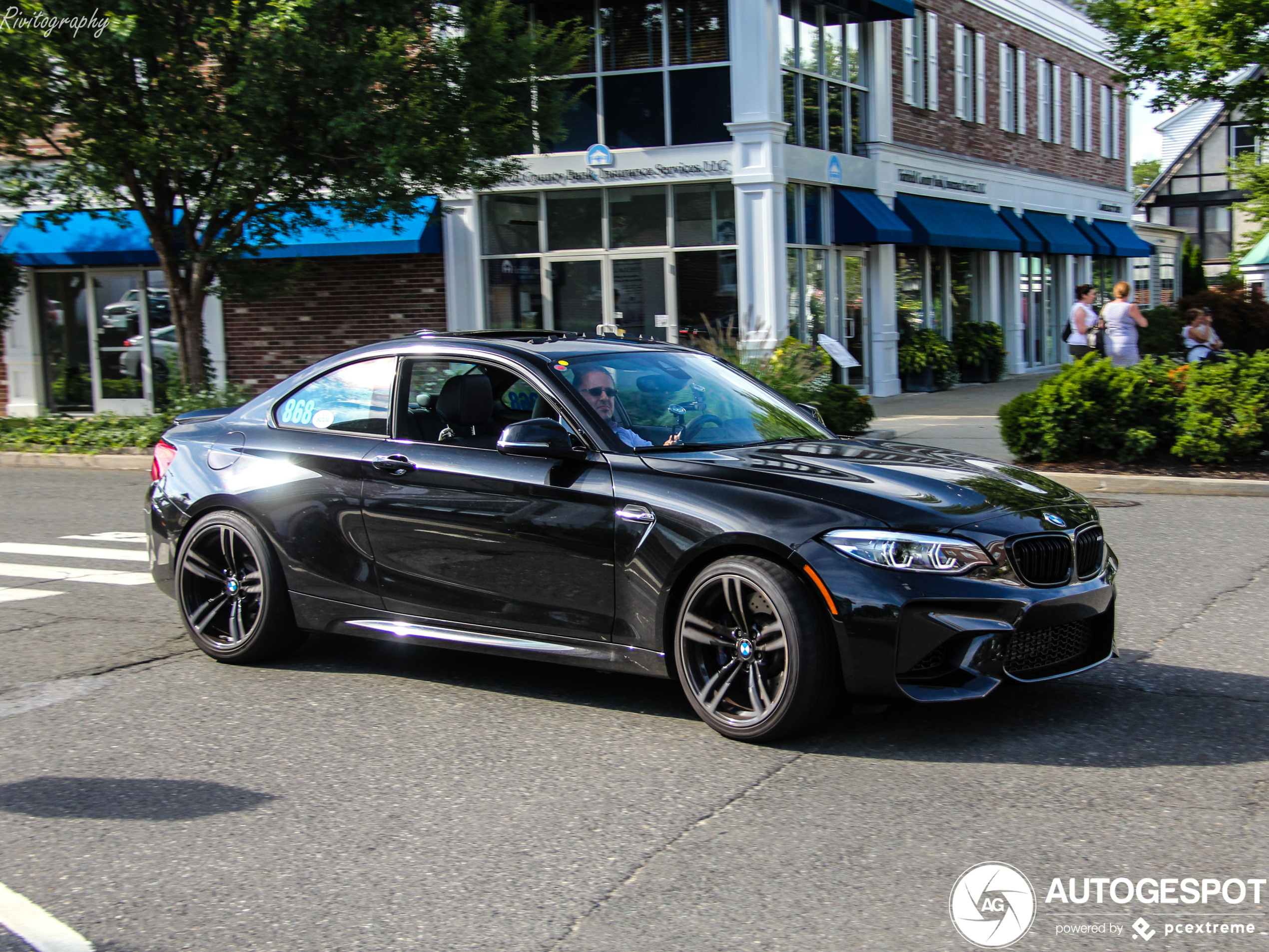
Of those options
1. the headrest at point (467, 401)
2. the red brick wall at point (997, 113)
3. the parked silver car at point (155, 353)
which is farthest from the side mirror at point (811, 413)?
the red brick wall at point (997, 113)

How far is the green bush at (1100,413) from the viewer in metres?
12.4

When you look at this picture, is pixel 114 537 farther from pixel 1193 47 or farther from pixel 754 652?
pixel 1193 47

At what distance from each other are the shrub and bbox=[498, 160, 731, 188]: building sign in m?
9.78

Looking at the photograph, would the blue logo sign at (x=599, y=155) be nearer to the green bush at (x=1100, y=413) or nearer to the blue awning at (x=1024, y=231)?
the green bush at (x=1100, y=413)

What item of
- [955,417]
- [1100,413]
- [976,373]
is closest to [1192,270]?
[976,373]

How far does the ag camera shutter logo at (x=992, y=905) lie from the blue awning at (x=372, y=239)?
1868 cm

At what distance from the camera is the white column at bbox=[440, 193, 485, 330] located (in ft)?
72.5

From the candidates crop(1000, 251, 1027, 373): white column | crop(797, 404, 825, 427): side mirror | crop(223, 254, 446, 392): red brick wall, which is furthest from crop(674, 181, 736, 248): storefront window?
crop(797, 404, 825, 427): side mirror

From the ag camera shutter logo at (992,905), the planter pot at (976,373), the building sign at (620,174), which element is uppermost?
the building sign at (620,174)

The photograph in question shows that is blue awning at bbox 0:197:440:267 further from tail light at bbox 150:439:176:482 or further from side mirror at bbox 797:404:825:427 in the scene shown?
side mirror at bbox 797:404:825:427

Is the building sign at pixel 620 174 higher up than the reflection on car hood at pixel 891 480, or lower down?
higher up

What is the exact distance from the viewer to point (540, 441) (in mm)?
5289

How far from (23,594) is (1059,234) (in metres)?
28.0

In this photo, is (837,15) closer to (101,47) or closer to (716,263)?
(716,263)
